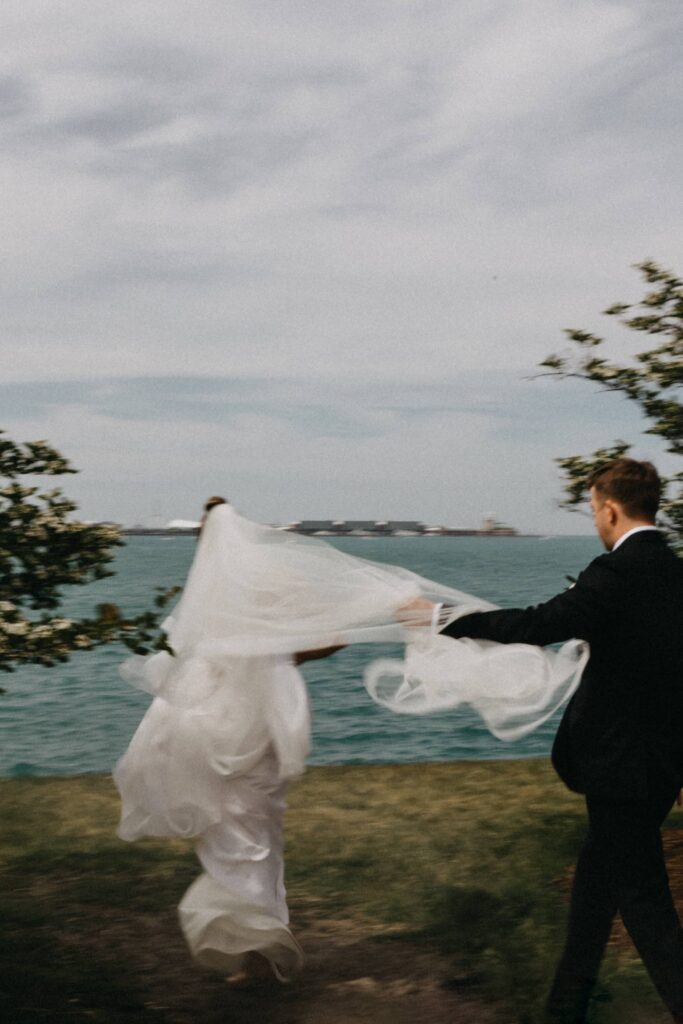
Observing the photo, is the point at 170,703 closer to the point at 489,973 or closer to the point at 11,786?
the point at 489,973

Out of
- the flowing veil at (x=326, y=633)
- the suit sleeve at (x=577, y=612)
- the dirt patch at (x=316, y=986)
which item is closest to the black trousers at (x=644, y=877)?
the flowing veil at (x=326, y=633)

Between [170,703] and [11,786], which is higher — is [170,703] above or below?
above

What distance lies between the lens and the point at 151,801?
5.02m

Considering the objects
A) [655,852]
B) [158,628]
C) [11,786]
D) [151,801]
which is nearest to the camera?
[655,852]

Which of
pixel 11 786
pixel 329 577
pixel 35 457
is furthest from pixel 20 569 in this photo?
pixel 11 786

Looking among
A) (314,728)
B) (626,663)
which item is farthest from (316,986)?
(314,728)

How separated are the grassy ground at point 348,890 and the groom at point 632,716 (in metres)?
0.82

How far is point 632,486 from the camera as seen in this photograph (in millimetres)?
4320

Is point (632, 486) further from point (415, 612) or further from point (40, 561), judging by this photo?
point (40, 561)

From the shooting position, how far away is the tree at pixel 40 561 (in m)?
5.00

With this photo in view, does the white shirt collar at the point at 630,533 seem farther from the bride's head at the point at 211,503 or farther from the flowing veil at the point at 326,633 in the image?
the bride's head at the point at 211,503

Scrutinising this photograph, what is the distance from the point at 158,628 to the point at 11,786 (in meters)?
6.44

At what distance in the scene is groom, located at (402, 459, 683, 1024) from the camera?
407 cm

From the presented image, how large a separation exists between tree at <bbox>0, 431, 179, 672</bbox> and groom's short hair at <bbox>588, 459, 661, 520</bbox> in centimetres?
203
